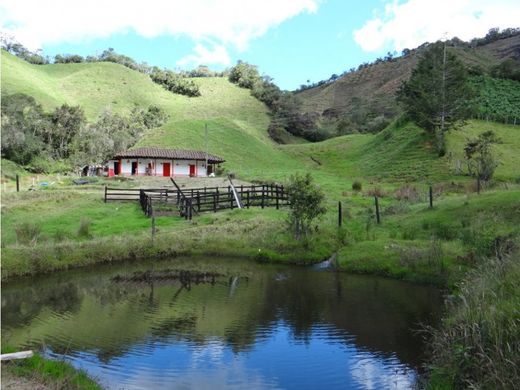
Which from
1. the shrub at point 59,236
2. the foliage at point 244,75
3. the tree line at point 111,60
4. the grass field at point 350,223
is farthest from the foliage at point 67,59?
the shrub at point 59,236

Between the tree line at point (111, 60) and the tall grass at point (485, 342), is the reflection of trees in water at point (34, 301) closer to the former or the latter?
the tall grass at point (485, 342)

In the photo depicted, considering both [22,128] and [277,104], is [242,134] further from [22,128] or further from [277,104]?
[22,128]

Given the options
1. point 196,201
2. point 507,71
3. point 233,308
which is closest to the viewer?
point 233,308

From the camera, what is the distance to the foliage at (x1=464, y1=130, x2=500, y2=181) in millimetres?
41000

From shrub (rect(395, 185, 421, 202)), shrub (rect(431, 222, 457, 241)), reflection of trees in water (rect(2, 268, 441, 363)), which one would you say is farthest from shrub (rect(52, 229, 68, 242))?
shrub (rect(395, 185, 421, 202))

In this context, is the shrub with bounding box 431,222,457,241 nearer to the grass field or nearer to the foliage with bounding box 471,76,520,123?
the grass field

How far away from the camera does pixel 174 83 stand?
14325cm

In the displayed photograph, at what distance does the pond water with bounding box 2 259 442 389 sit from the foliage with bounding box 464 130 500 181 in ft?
79.3

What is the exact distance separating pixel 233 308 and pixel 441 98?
50593 mm

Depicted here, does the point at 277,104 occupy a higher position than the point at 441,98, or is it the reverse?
the point at 277,104

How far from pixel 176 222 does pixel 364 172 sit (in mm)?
37301

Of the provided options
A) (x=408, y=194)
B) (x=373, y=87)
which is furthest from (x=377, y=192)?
(x=373, y=87)

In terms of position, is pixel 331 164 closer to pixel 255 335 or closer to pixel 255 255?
pixel 255 255

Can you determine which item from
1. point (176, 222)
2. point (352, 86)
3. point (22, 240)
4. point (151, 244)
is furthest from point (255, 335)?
point (352, 86)
